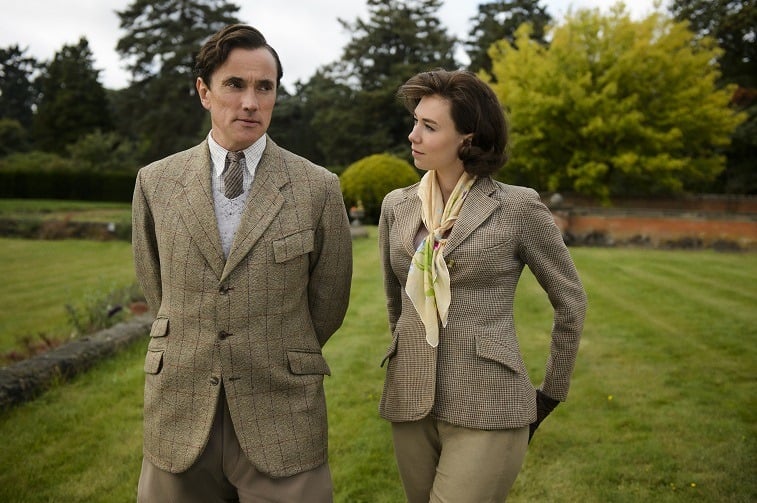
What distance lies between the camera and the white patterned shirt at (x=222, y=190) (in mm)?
2139

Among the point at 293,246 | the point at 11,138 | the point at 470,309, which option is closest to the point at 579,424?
the point at 470,309

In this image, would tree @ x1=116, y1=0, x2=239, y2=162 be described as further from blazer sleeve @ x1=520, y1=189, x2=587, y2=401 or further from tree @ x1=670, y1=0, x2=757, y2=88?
blazer sleeve @ x1=520, y1=189, x2=587, y2=401

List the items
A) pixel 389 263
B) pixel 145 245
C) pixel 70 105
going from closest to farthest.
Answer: pixel 145 245 → pixel 389 263 → pixel 70 105

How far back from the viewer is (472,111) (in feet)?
7.39

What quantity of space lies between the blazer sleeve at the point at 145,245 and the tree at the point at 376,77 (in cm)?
3106

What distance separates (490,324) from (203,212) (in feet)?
3.31

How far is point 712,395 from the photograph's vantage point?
5324mm

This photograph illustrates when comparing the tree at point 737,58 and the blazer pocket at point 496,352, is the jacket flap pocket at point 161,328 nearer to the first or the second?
the blazer pocket at point 496,352

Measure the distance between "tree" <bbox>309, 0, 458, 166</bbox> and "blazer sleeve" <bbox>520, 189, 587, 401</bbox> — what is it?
31.1 metres

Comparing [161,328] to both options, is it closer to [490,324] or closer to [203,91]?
A: [203,91]

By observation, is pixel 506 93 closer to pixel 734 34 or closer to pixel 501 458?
pixel 734 34

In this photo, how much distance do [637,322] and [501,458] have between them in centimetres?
630

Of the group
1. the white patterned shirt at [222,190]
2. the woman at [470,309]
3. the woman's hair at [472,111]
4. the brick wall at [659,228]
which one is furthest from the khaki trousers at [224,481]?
the brick wall at [659,228]

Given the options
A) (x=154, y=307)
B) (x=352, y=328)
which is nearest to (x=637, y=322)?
(x=352, y=328)
